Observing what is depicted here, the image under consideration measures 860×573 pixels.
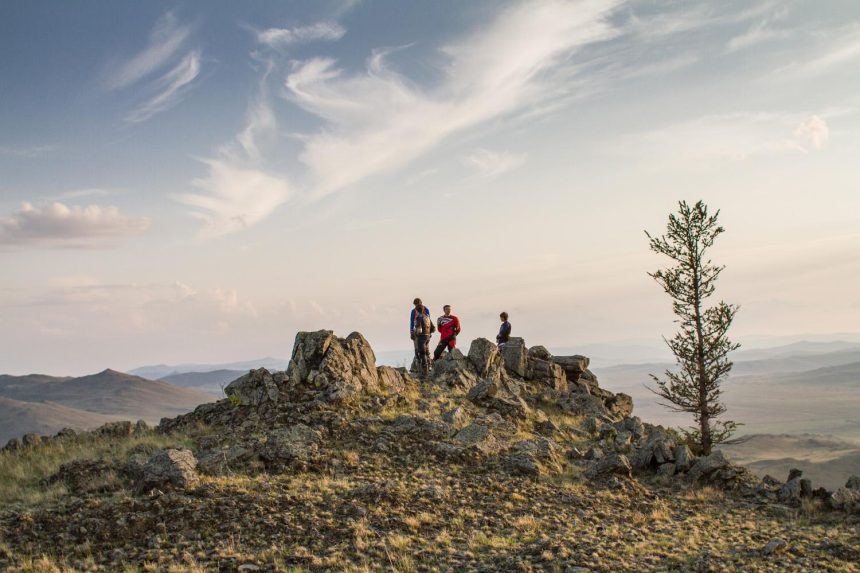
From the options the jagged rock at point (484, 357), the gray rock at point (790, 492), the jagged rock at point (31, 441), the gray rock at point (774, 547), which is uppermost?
the jagged rock at point (484, 357)

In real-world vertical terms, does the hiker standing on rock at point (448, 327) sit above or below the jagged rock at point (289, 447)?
above

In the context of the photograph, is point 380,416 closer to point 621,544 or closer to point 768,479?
point 621,544

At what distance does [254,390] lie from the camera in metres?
23.6

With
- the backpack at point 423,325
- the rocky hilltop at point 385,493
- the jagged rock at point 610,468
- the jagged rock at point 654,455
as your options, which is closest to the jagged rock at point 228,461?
the rocky hilltop at point 385,493

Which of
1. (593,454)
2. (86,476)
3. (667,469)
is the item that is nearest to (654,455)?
(667,469)

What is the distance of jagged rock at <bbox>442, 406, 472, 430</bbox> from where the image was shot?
22.3 metres

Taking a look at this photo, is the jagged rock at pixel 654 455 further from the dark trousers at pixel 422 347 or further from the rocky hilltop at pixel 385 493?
the dark trousers at pixel 422 347

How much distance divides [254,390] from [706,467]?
18.0 metres

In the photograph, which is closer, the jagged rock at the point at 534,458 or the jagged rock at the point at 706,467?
the jagged rock at the point at 534,458

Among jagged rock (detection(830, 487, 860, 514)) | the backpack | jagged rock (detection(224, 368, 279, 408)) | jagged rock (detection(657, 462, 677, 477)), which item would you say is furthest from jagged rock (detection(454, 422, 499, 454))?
jagged rock (detection(830, 487, 860, 514))

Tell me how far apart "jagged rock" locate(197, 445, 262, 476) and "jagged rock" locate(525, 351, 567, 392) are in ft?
63.3

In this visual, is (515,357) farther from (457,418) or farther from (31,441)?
(31,441)

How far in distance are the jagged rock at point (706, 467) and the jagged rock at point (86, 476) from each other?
1919 cm

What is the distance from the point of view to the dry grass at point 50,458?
14.8m
